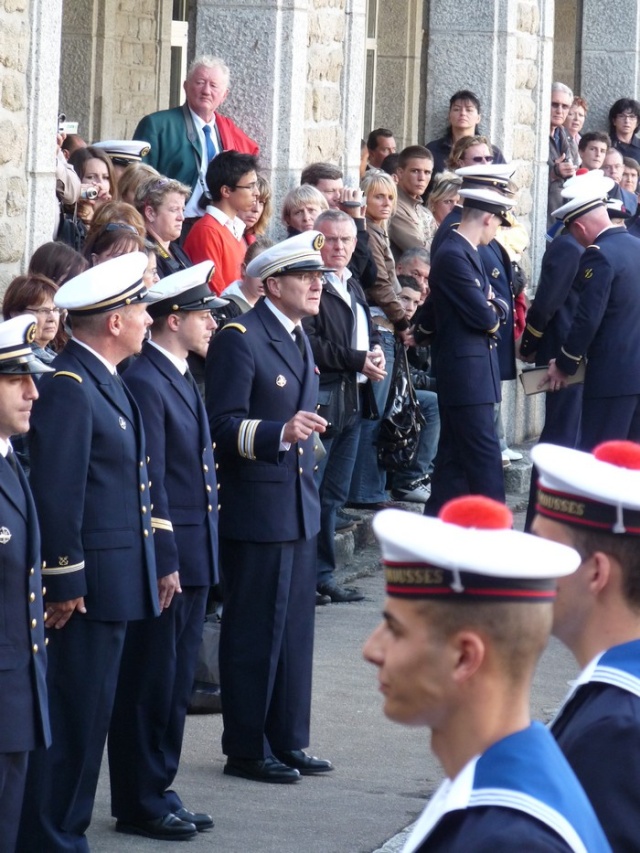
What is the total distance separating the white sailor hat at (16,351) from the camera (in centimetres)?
417

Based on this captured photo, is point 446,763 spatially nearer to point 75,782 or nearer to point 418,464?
point 75,782

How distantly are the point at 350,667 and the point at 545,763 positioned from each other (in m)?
Answer: 5.12

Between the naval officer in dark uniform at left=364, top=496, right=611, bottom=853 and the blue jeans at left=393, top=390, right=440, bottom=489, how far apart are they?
7941mm

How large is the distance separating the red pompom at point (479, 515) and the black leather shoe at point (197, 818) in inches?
124

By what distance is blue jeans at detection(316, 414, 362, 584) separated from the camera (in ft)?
26.9

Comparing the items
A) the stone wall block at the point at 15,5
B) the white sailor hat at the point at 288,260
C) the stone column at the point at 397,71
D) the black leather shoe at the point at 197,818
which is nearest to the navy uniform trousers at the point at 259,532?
the white sailor hat at the point at 288,260

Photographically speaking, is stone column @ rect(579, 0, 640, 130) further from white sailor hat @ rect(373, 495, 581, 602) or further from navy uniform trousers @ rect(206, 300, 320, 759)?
white sailor hat @ rect(373, 495, 581, 602)

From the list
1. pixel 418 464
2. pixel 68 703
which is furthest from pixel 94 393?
pixel 418 464

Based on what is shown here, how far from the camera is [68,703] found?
462cm

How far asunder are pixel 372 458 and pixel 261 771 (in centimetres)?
401

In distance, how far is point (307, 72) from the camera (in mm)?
9617

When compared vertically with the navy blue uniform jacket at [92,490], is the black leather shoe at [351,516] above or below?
below

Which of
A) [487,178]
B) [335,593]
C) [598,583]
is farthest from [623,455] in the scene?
[487,178]

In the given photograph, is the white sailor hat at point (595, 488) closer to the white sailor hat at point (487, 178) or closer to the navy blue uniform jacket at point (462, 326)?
the navy blue uniform jacket at point (462, 326)
